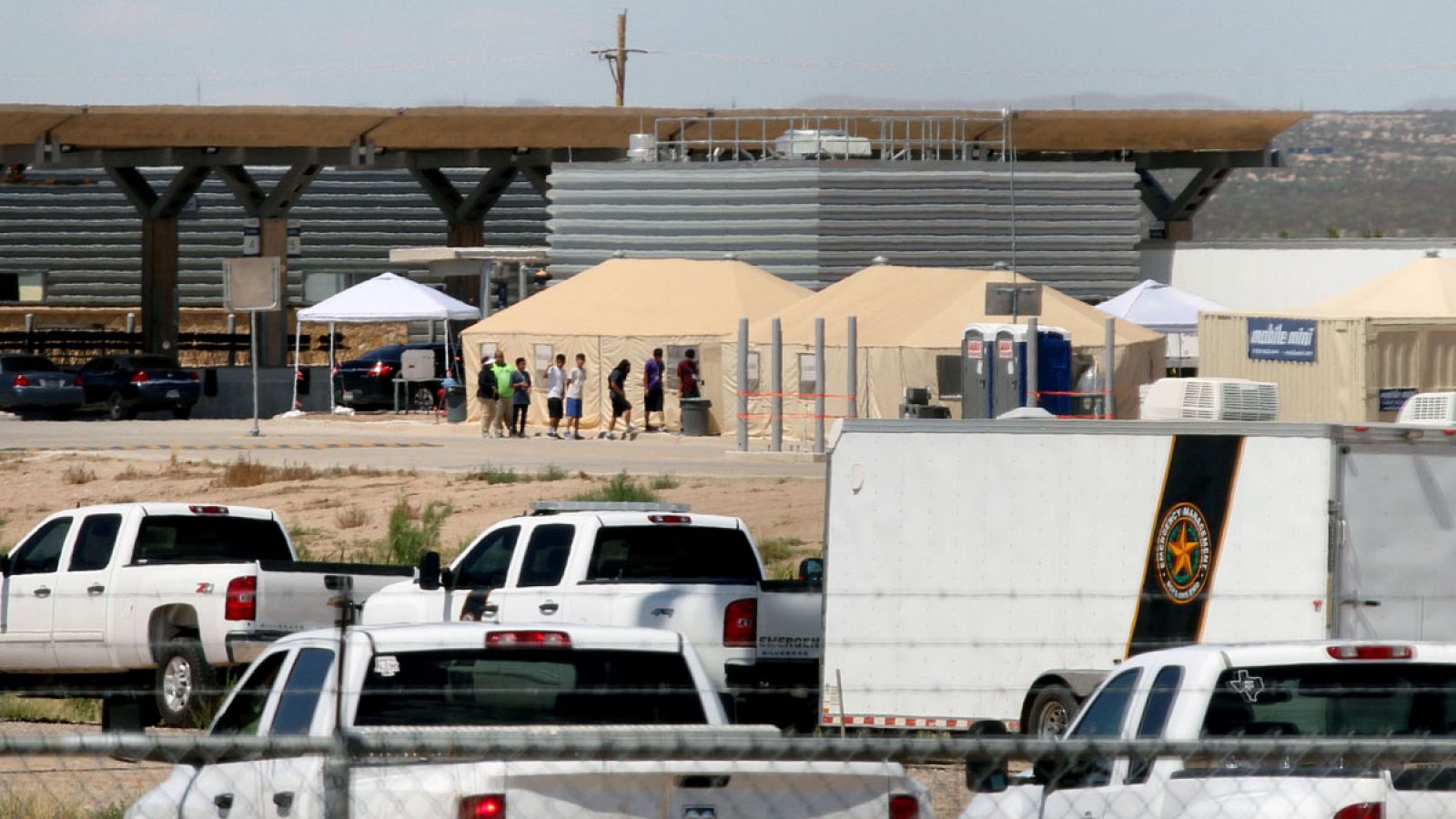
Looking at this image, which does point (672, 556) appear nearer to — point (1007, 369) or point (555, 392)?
point (1007, 369)

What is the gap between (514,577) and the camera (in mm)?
14898

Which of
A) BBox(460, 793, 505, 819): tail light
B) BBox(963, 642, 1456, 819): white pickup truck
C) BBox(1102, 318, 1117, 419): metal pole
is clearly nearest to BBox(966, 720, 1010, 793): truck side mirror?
BBox(963, 642, 1456, 819): white pickup truck

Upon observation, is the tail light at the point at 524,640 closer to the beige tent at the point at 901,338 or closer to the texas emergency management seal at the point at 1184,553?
the texas emergency management seal at the point at 1184,553

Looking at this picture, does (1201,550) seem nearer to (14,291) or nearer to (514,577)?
(514,577)

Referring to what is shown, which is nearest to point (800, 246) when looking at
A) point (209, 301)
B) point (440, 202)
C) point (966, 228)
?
point (966, 228)

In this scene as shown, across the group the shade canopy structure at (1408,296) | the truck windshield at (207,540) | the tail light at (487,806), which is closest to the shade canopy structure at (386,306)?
the shade canopy structure at (1408,296)

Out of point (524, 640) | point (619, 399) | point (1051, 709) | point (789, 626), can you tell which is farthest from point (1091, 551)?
point (619, 399)

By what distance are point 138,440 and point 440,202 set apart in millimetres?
18251

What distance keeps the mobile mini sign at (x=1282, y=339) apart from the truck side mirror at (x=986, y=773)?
27136mm

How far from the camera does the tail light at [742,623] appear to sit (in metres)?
14.1

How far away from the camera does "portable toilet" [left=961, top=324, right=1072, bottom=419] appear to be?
107ft

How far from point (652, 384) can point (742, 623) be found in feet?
90.8

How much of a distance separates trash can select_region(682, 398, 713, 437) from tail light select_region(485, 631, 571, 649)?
3406 centimetres

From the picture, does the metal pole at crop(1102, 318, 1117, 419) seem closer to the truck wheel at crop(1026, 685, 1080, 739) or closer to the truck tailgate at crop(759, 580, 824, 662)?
the truck tailgate at crop(759, 580, 824, 662)
